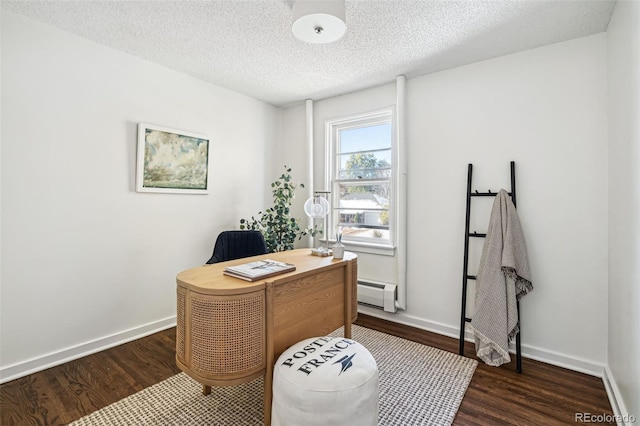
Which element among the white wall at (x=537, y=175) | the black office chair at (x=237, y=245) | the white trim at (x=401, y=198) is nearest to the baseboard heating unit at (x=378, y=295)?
the white trim at (x=401, y=198)

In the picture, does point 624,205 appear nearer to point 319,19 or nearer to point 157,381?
point 319,19

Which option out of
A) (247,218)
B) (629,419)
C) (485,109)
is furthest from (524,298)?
(247,218)

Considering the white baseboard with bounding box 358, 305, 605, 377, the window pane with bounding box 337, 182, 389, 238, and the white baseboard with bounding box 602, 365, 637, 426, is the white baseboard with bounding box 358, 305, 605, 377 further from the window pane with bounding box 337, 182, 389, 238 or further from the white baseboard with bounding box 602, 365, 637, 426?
the window pane with bounding box 337, 182, 389, 238

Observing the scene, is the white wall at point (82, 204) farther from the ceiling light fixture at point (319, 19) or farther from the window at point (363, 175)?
the ceiling light fixture at point (319, 19)

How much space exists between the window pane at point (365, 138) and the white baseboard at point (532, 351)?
1895 mm

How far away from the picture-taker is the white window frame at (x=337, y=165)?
3.20 metres

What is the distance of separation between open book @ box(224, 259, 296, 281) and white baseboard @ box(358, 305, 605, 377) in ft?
5.92

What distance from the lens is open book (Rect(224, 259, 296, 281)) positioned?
159 centimetres

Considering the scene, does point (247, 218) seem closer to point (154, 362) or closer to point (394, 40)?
point (154, 362)

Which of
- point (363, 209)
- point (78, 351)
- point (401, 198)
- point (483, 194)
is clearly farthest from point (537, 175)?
point (78, 351)

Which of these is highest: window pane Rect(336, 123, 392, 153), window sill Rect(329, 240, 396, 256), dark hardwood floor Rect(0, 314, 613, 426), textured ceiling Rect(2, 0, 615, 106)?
textured ceiling Rect(2, 0, 615, 106)

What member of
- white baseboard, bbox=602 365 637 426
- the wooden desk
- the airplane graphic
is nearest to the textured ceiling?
the wooden desk

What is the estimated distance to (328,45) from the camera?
2.46m

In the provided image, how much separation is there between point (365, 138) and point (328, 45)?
50.7 inches
